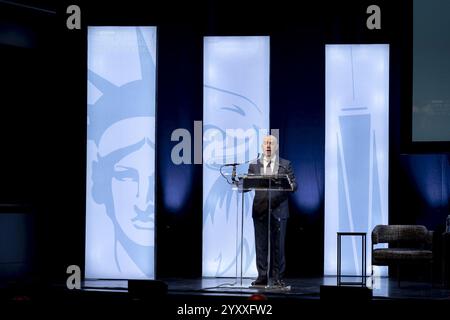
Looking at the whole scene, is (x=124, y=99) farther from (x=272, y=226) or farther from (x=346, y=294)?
(x=346, y=294)

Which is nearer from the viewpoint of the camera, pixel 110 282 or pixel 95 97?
pixel 110 282

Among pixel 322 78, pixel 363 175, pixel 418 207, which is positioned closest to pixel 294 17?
pixel 322 78

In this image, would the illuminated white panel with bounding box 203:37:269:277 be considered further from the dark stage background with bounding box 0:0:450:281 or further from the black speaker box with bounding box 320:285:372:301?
the black speaker box with bounding box 320:285:372:301

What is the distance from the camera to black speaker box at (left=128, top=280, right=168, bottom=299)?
4984 mm

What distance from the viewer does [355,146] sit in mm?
9719

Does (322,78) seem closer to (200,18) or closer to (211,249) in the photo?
(200,18)

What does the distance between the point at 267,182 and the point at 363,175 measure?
2464 mm

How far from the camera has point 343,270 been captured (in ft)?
31.8

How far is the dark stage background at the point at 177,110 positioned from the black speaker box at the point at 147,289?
463cm

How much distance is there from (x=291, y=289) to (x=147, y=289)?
3.19 m

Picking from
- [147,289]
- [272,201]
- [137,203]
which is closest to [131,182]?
[137,203]

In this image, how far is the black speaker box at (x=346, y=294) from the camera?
4.89 metres

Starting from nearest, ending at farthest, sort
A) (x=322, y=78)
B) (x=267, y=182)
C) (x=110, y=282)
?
(x=267, y=182)
(x=110, y=282)
(x=322, y=78)

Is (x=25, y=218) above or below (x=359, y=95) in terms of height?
below
